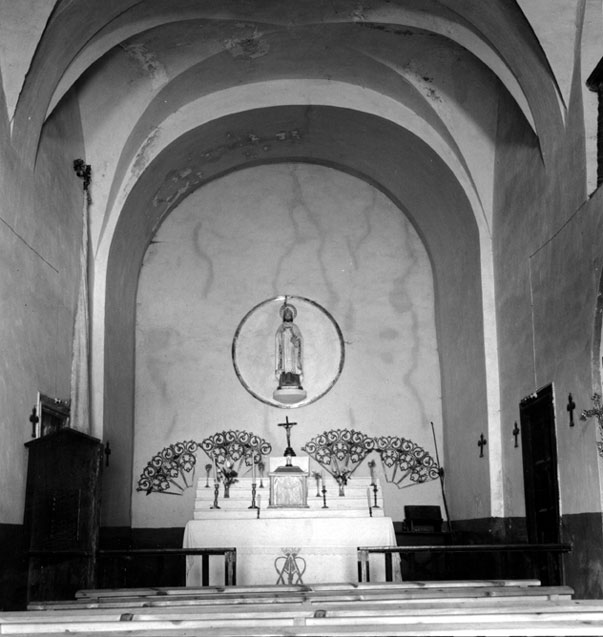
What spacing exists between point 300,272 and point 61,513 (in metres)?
6.01

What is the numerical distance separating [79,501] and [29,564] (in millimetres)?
647

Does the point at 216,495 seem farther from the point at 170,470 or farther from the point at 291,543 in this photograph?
the point at 170,470

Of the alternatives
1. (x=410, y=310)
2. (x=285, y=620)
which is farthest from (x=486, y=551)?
(x=410, y=310)

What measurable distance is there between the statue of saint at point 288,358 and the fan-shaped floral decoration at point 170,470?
1.42m

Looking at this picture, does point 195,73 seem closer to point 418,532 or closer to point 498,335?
point 498,335

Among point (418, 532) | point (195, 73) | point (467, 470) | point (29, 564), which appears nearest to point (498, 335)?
point (467, 470)

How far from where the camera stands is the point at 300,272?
13266 millimetres

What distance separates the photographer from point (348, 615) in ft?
14.2

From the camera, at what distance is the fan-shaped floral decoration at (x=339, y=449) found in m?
12.5

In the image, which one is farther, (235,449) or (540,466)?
(235,449)

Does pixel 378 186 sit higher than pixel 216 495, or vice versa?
pixel 378 186

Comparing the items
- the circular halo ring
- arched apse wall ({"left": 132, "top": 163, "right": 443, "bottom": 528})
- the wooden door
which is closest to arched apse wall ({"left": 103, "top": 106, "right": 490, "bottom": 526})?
arched apse wall ({"left": 132, "top": 163, "right": 443, "bottom": 528})

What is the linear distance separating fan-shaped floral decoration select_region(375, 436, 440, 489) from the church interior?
30 millimetres

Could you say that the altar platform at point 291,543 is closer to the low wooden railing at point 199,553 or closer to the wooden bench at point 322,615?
the low wooden railing at point 199,553
